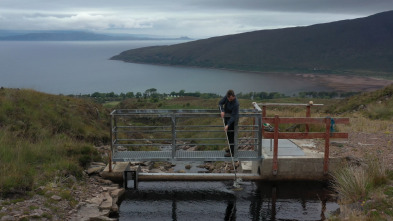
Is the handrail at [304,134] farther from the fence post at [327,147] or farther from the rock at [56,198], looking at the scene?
the rock at [56,198]

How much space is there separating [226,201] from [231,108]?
2.64 meters

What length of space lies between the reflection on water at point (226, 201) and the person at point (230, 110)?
1.33m

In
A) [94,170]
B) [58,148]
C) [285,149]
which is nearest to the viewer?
[94,170]

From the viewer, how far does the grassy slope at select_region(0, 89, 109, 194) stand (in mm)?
9781

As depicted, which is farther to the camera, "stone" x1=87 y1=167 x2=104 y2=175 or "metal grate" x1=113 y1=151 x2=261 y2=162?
"stone" x1=87 y1=167 x2=104 y2=175

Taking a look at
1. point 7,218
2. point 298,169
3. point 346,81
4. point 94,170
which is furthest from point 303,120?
point 346,81

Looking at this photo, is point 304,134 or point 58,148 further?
point 58,148

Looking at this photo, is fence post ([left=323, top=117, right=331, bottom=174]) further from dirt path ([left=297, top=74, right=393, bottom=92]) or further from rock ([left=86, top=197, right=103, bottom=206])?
dirt path ([left=297, top=74, right=393, bottom=92])

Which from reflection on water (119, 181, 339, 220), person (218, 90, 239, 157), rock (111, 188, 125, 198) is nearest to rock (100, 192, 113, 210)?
rock (111, 188, 125, 198)

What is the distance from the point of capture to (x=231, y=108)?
36.1 ft

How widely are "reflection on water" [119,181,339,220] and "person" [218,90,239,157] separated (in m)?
1.33

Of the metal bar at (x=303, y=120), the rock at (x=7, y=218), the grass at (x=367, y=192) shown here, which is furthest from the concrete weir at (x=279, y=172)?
the rock at (x=7, y=218)

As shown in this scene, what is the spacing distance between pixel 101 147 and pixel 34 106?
331cm

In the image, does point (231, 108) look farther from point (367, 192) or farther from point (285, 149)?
point (367, 192)
